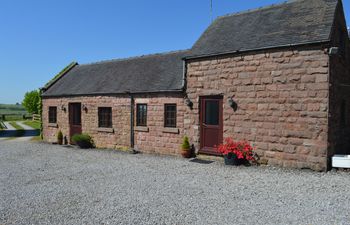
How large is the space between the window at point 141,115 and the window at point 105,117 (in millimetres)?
2123

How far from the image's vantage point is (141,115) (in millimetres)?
13609

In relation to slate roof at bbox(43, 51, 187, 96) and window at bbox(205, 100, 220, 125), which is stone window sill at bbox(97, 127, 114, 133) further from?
window at bbox(205, 100, 220, 125)

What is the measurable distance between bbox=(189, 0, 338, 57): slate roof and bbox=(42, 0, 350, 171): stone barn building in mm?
40

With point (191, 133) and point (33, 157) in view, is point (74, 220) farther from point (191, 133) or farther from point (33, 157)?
point (33, 157)

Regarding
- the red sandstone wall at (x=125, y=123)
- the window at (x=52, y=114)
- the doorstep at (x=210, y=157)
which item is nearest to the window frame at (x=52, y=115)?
the window at (x=52, y=114)

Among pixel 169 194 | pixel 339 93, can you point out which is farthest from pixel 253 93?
pixel 169 194

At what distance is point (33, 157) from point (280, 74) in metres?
11.3

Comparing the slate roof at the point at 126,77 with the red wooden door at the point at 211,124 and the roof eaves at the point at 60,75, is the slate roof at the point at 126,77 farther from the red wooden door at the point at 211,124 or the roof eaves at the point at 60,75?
the red wooden door at the point at 211,124

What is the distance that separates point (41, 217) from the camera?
17.4 feet

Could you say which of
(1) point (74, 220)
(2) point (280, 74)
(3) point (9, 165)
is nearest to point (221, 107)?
(2) point (280, 74)

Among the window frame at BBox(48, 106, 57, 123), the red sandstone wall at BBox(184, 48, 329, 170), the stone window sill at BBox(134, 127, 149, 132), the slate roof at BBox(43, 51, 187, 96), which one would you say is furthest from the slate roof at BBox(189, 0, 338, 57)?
the window frame at BBox(48, 106, 57, 123)

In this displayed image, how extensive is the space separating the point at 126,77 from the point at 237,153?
8.41m

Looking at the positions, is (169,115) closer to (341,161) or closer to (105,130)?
(105,130)

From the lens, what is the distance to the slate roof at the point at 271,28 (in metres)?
9.20
